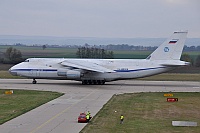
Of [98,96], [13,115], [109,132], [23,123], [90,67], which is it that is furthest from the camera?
[90,67]

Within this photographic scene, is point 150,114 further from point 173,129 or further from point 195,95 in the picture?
point 195,95

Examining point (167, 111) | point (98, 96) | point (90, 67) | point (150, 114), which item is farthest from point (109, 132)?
point (90, 67)

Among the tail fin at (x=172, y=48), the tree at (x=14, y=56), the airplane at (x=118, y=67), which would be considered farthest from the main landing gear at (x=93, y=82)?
the tree at (x=14, y=56)

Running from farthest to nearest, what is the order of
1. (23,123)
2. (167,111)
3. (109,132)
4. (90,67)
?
(90,67) < (167,111) < (23,123) < (109,132)

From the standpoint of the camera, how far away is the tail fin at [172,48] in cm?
5478

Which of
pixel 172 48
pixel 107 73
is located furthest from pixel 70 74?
pixel 172 48

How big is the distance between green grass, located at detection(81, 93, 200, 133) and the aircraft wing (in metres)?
10.1

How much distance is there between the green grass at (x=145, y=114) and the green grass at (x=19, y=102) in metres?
5.31

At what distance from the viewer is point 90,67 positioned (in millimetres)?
54062

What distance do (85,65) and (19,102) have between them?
19569mm

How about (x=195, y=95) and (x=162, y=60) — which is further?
(x=162, y=60)

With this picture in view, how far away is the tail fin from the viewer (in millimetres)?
54781

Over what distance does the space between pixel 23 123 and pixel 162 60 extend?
103 ft

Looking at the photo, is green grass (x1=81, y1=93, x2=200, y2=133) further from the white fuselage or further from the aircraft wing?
the white fuselage
